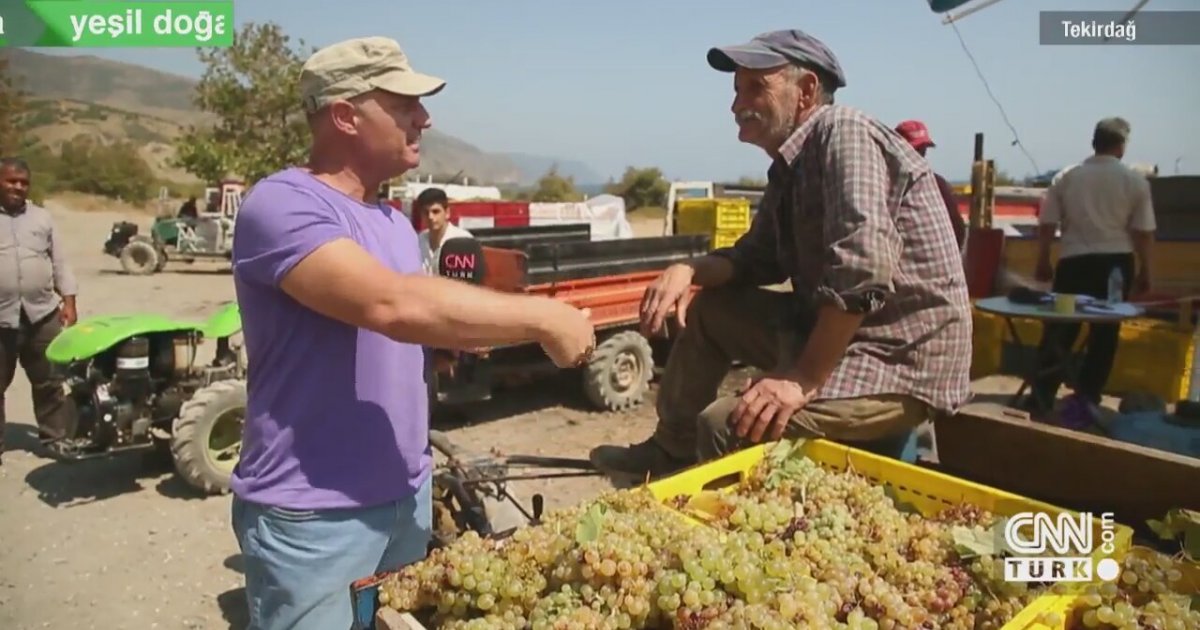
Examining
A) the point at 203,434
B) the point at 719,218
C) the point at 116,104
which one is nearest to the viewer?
the point at 203,434

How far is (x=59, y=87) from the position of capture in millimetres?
148375

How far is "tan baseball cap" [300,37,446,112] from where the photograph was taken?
6.95 feet

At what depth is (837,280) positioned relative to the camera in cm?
217

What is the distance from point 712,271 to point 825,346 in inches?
25.2

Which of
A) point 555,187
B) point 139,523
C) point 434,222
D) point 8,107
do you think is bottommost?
point 139,523

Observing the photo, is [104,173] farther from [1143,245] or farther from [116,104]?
[116,104]

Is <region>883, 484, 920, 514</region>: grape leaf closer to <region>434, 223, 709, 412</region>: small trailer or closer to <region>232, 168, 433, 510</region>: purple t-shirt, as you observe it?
<region>232, 168, 433, 510</region>: purple t-shirt

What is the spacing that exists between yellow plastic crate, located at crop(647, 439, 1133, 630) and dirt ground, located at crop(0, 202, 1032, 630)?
11.3 ft

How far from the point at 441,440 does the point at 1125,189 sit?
6057 millimetres

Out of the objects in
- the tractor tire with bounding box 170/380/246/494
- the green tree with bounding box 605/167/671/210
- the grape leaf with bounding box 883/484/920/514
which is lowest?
the tractor tire with bounding box 170/380/246/494

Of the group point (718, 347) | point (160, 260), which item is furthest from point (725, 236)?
point (160, 260)

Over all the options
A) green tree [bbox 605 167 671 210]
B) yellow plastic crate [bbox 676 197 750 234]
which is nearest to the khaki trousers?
yellow plastic crate [bbox 676 197 750 234]

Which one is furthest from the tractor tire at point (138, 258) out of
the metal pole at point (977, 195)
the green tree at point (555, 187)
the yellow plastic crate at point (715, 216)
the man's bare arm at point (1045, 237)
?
the green tree at point (555, 187)

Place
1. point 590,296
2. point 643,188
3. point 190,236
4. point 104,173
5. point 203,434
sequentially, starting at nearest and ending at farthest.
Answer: point 203,434, point 590,296, point 190,236, point 643,188, point 104,173
